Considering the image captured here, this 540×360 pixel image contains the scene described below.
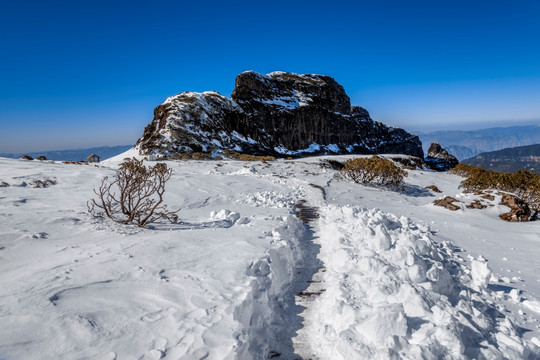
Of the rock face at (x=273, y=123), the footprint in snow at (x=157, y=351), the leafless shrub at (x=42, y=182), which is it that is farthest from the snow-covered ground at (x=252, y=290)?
the rock face at (x=273, y=123)

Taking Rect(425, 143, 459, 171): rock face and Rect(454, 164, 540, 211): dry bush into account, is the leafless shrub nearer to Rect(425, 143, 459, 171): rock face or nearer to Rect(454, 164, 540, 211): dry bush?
Rect(454, 164, 540, 211): dry bush

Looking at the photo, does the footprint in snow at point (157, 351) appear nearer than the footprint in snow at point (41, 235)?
Yes

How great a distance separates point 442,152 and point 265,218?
11256 cm

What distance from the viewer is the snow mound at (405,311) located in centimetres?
279

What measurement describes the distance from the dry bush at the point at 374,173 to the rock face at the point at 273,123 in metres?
29.6

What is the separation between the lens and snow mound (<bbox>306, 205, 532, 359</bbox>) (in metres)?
2.79

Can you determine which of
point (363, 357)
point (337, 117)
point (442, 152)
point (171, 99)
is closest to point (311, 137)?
point (337, 117)

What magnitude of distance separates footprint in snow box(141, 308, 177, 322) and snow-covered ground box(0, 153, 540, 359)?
0.02 meters

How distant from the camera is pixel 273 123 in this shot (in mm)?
75625

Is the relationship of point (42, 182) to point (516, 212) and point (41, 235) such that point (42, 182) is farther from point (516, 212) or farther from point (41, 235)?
point (516, 212)

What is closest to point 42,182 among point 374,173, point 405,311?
point 405,311

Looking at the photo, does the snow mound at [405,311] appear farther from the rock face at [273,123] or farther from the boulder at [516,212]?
the rock face at [273,123]

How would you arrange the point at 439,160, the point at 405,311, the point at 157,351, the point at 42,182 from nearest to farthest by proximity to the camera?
the point at 157,351
the point at 405,311
the point at 42,182
the point at 439,160

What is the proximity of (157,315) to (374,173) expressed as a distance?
731 inches
